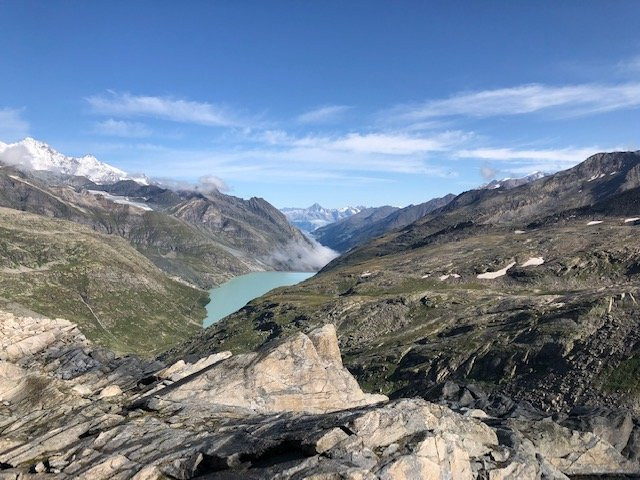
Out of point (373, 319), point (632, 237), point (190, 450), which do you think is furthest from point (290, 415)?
point (632, 237)

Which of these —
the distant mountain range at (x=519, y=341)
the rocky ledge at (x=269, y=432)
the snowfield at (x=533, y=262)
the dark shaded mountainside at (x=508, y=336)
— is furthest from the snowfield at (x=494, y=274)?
the rocky ledge at (x=269, y=432)

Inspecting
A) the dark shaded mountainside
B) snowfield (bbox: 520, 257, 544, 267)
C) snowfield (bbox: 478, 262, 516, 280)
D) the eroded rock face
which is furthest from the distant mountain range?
the eroded rock face

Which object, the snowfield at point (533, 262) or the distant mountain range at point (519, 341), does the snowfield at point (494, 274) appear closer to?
the distant mountain range at point (519, 341)

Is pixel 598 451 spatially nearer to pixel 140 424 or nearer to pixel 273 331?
pixel 140 424

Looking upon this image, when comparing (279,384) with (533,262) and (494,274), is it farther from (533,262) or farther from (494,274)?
(533,262)

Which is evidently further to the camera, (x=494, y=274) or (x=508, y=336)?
(x=494, y=274)

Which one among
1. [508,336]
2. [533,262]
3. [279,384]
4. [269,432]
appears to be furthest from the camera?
[533,262]

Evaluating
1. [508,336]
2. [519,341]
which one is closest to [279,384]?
[519,341]

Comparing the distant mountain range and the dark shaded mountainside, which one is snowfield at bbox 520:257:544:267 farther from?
the distant mountain range

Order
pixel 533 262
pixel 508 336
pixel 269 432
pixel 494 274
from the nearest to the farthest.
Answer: pixel 269 432 < pixel 508 336 < pixel 533 262 < pixel 494 274
